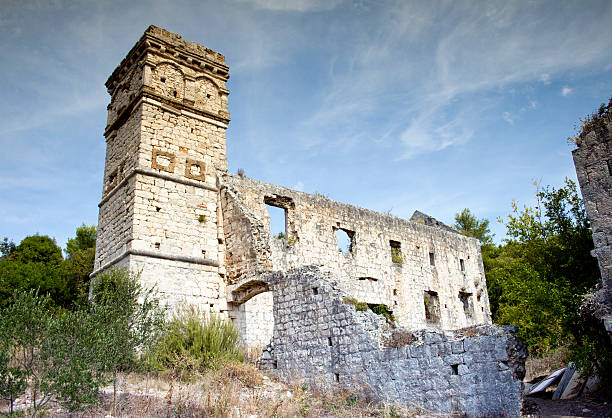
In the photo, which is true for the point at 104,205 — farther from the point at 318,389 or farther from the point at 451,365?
the point at 451,365

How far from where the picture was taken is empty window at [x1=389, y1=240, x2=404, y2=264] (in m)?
17.1

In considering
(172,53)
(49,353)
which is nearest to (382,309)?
(172,53)

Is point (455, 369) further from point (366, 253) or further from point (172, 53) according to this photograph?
point (172, 53)

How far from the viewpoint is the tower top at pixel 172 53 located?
44.3 ft

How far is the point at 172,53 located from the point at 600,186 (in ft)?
36.1

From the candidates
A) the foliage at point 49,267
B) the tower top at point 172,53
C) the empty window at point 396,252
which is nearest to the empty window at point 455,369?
the empty window at point 396,252

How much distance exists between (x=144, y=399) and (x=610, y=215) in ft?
24.5

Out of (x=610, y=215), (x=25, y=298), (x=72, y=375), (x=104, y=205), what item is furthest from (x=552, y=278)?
(x=104, y=205)

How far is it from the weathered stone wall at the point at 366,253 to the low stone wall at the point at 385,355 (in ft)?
6.59

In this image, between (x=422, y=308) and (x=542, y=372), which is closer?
(x=542, y=372)

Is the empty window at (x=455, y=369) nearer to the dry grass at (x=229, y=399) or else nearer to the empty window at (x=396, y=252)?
the dry grass at (x=229, y=399)

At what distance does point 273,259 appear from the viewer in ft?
43.9

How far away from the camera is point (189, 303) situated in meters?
11.6

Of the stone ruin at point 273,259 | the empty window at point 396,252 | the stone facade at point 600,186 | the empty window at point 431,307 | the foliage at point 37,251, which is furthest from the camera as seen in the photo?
the foliage at point 37,251
